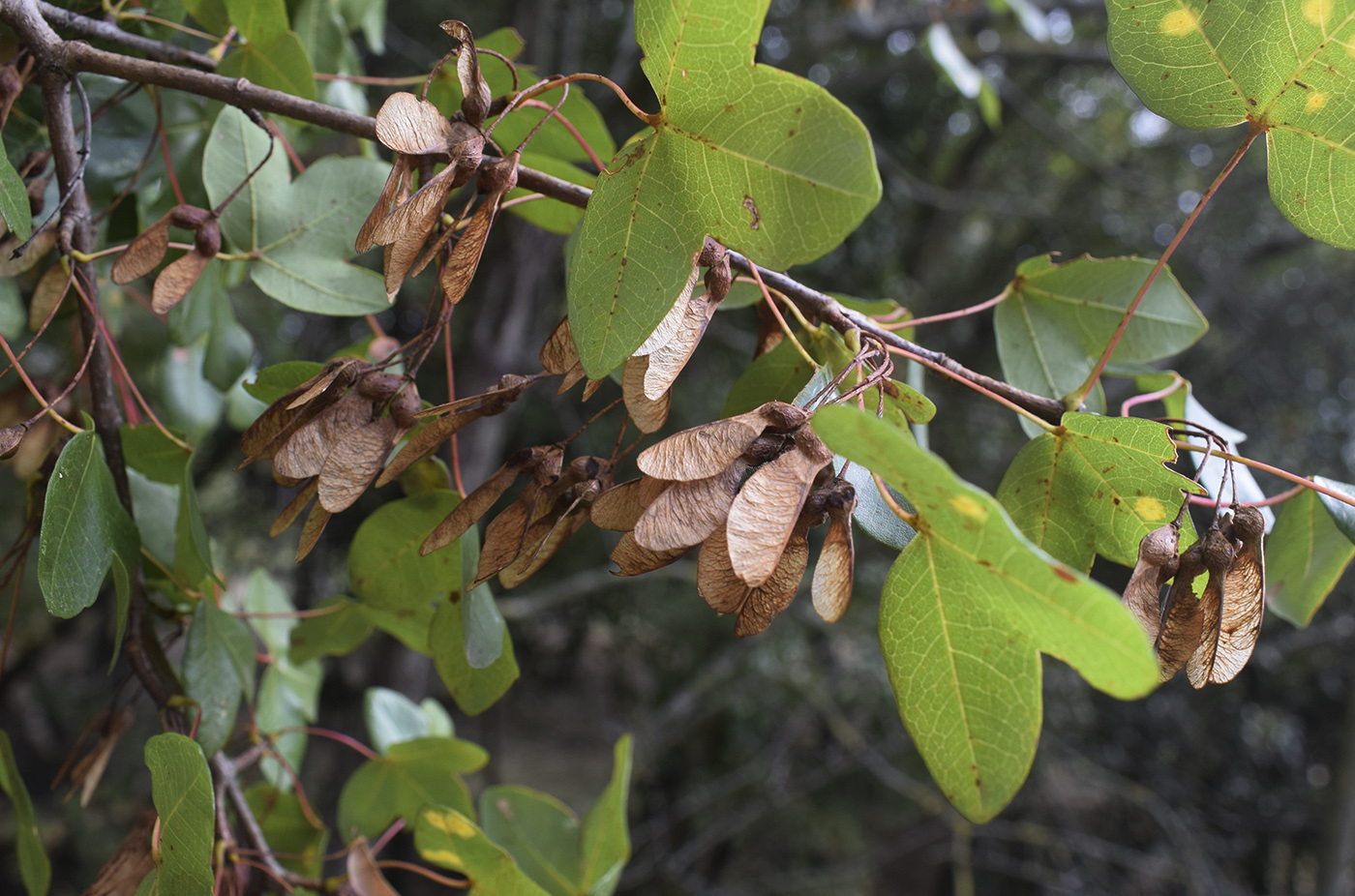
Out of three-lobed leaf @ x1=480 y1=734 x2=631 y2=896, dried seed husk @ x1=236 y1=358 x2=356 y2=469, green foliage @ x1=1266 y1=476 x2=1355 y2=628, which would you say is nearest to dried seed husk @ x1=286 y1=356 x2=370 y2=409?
dried seed husk @ x1=236 y1=358 x2=356 y2=469

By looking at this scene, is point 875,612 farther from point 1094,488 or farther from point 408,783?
point 1094,488

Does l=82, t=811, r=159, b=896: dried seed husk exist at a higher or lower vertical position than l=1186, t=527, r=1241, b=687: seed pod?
lower

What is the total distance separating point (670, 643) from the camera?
3.06 metres

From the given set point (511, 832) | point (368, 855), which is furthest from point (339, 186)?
point (511, 832)

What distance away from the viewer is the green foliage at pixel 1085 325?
609 millimetres

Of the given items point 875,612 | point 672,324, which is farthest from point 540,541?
point 875,612

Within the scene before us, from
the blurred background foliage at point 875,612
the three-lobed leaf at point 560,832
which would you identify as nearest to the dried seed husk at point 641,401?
the three-lobed leaf at point 560,832

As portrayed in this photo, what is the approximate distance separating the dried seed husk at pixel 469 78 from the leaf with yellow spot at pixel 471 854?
1.54 ft

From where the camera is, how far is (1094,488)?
456mm

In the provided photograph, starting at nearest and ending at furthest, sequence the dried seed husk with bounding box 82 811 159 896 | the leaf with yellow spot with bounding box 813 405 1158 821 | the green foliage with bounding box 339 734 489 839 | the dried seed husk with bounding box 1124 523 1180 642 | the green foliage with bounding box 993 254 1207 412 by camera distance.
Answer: the leaf with yellow spot with bounding box 813 405 1158 821 < the dried seed husk with bounding box 1124 523 1180 642 < the dried seed husk with bounding box 82 811 159 896 < the green foliage with bounding box 993 254 1207 412 < the green foliage with bounding box 339 734 489 839

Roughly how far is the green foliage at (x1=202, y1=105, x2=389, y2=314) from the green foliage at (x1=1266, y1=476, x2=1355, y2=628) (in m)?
0.63

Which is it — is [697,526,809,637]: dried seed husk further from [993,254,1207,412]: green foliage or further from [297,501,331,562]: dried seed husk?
[993,254,1207,412]: green foliage

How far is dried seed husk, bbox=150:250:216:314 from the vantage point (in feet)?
1.55

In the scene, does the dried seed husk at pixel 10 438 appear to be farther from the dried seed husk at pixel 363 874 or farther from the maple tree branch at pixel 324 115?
the dried seed husk at pixel 363 874
